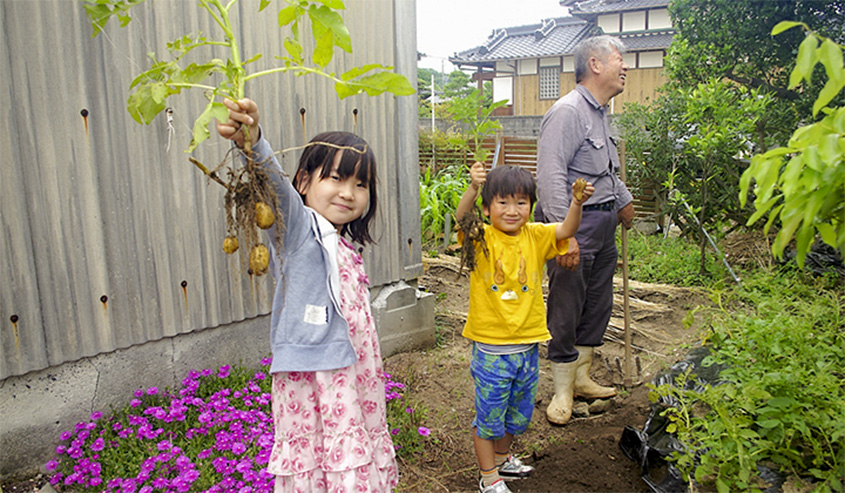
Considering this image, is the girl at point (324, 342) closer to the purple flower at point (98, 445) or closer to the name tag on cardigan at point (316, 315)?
the name tag on cardigan at point (316, 315)

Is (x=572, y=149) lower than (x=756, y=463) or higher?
higher

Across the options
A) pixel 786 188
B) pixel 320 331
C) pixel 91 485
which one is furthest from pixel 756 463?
pixel 91 485

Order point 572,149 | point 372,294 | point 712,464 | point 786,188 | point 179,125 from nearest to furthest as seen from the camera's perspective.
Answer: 1. point 786,188
2. point 712,464
3. point 179,125
4. point 572,149
5. point 372,294

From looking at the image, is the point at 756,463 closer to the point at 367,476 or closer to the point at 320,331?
the point at 367,476

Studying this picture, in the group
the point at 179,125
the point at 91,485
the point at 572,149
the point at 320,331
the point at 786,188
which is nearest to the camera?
the point at 786,188

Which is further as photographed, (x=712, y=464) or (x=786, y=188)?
(x=712, y=464)

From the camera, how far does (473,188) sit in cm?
279

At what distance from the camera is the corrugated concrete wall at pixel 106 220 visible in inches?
109

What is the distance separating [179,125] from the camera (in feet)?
10.8

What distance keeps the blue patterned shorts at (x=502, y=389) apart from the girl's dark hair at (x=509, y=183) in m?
0.69

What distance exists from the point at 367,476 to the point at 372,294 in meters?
2.40

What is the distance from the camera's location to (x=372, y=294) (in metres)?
4.43

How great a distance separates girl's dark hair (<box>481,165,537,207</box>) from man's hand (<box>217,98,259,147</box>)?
1.29 meters

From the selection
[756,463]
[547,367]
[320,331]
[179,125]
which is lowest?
[547,367]
